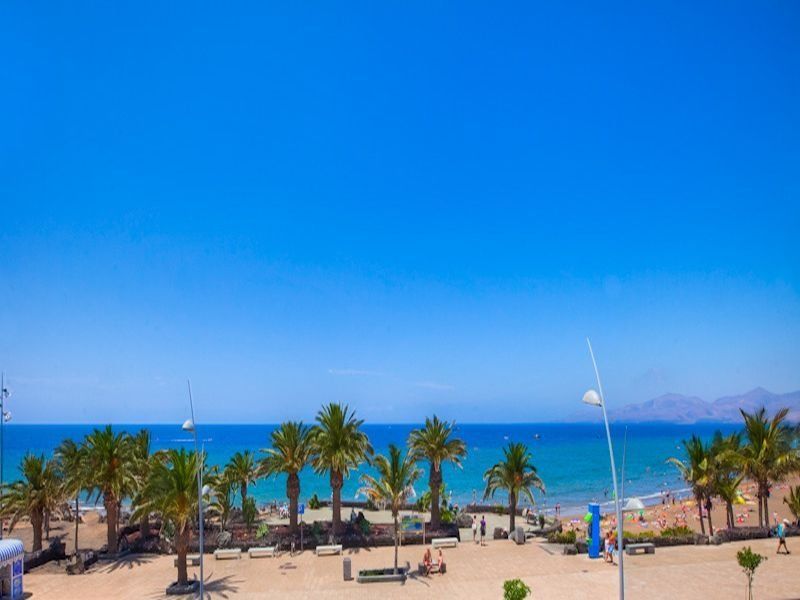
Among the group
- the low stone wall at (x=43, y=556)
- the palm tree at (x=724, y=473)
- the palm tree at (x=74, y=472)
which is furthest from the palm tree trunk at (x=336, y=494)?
the palm tree at (x=724, y=473)

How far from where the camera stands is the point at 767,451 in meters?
36.5

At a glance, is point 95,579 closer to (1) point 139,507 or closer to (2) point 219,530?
(1) point 139,507

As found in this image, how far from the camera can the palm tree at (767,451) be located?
119 feet

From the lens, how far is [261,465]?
3616 centimetres

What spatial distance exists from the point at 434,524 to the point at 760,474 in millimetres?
20311

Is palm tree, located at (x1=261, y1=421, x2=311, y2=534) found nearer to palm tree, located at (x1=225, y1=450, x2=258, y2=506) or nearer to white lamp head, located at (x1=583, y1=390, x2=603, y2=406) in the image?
palm tree, located at (x1=225, y1=450, x2=258, y2=506)

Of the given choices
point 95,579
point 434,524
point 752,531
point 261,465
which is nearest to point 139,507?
point 95,579


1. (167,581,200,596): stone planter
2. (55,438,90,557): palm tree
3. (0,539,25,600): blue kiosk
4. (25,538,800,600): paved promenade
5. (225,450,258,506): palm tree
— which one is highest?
(55,438,90,557): palm tree

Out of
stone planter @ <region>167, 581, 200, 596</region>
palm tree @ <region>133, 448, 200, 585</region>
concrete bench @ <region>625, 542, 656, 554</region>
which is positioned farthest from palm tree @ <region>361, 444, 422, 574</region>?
concrete bench @ <region>625, 542, 656, 554</region>

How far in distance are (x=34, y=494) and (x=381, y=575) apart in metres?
20.1

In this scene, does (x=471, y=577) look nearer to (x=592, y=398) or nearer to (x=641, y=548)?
(x=641, y=548)

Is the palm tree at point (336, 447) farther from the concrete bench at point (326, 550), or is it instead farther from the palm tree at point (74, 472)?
the palm tree at point (74, 472)

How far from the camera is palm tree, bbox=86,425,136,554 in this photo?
107 ft

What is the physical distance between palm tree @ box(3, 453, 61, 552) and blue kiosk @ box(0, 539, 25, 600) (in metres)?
8.01
